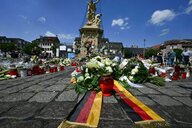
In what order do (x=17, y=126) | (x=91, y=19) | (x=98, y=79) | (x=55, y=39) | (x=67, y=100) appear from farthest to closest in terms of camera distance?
(x=55, y=39), (x=91, y=19), (x=98, y=79), (x=67, y=100), (x=17, y=126)

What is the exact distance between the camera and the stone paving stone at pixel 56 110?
9.20 feet

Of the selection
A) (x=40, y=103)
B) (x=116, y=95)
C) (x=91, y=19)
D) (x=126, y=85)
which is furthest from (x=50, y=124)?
(x=91, y=19)

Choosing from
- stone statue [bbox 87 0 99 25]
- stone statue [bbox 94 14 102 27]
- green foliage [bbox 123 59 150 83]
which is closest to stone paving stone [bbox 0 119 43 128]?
green foliage [bbox 123 59 150 83]

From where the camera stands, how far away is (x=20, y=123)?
2543 millimetres

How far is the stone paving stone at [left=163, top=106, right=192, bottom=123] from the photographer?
107 inches

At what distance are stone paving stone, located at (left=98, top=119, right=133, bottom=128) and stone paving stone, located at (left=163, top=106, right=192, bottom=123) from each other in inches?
29.9

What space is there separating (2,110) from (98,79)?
2201 millimetres

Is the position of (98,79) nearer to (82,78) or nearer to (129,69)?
(82,78)

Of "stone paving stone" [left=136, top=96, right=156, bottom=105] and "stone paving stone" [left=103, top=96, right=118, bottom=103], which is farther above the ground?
"stone paving stone" [left=103, top=96, right=118, bottom=103]

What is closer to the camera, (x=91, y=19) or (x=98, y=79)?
(x=98, y=79)

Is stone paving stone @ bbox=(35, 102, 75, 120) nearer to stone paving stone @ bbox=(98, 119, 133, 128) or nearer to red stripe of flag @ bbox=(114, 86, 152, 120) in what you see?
stone paving stone @ bbox=(98, 119, 133, 128)

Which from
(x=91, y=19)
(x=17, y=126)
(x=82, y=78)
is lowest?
(x=17, y=126)

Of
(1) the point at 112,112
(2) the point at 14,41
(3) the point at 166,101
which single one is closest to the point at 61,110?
(1) the point at 112,112

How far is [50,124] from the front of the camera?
2506mm
